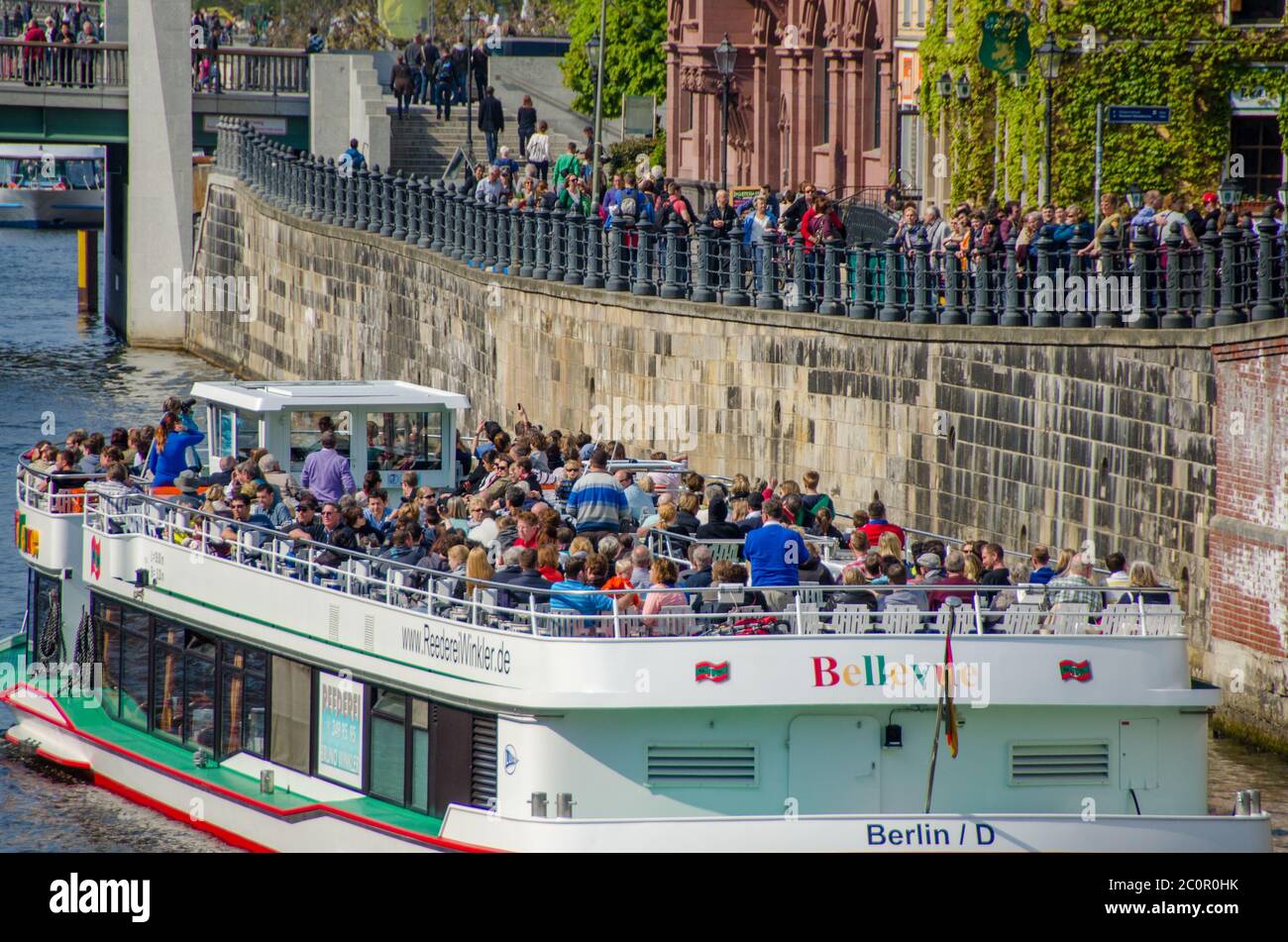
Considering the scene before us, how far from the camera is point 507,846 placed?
54.5ft

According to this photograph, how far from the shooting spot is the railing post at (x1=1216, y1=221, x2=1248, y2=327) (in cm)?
2486

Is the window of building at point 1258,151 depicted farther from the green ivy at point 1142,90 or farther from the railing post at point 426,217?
the railing post at point 426,217

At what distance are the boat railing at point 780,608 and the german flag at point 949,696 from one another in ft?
0.53

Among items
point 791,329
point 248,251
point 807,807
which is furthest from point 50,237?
point 807,807

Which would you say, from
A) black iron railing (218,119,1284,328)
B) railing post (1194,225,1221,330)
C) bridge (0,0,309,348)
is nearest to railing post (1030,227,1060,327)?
black iron railing (218,119,1284,328)

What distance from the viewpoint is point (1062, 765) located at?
16844 mm

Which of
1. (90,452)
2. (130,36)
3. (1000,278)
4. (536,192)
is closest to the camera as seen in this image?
(90,452)

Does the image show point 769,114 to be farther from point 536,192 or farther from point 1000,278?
point 1000,278

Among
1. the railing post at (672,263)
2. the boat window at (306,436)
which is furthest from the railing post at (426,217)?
the boat window at (306,436)

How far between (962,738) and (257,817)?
19.2ft

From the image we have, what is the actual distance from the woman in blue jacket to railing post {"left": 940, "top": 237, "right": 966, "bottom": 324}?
893 centimetres

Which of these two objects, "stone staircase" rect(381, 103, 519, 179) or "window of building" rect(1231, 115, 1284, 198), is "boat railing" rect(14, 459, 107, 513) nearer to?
"window of building" rect(1231, 115, 1284, 198)

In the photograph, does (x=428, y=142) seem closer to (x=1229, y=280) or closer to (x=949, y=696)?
(x=1229, y=280)

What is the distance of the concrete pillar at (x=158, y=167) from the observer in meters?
54.2
